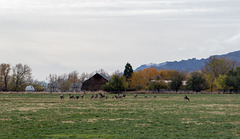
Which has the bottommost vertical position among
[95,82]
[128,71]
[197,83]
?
[197,83]

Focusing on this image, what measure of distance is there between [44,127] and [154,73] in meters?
106

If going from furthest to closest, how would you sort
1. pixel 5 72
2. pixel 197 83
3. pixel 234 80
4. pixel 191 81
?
pixel 5 72 → pixel 191 81 → pixel 197 83 → pixel 234 80

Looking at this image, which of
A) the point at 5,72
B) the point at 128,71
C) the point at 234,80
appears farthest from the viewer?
the point at 5,72

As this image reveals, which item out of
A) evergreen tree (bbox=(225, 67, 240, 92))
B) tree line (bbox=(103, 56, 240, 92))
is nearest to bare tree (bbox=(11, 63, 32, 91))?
tree line (bbox=(103, 56, 240, 92))

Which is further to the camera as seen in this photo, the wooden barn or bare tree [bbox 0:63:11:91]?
bare tree [bbox 0:63:11:91]

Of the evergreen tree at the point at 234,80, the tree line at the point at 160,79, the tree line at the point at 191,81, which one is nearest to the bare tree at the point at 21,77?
the tree line at the point at 160,79

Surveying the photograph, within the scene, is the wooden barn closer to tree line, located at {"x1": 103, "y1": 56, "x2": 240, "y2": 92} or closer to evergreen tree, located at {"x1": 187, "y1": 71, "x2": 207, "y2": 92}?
tree line, located at {"x1": 103, "y1": 56, "x2": 240, "y2": 92}

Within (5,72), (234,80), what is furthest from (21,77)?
A: (234,80)

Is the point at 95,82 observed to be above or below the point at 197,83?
above

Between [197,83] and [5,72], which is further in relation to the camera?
[5,72]

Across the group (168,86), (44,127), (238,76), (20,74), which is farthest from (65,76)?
(44,127)

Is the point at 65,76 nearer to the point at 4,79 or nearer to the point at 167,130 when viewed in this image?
the point at 4,79

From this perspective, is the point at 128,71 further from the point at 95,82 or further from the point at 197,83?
the point at 197,83

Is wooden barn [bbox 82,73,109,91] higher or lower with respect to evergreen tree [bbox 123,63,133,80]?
lower
